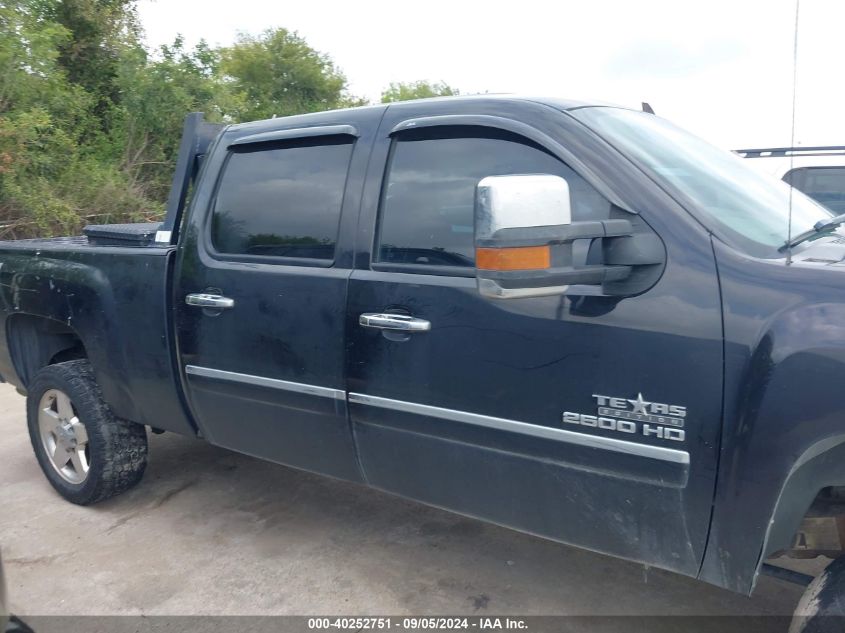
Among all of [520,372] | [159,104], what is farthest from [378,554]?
[159,104]

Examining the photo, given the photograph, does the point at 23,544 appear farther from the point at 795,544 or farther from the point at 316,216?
the point at 795,544

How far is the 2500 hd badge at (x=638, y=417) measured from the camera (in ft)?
6.79

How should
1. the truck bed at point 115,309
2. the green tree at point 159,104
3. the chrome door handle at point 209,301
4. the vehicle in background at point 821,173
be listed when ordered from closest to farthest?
the chrome door handle at point 209,301, the truck bed at point 115,309, the vehicle in background at point 821,173, the green tree at point 159,104

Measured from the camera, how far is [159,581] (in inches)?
128

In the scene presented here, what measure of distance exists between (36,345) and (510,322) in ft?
10.4

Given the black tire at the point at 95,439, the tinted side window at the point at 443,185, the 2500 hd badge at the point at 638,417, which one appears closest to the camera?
the 2500 hd badge at the point at 638,417

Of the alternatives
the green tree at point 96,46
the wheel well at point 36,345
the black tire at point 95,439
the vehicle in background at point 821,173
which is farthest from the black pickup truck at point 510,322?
A: the green tree at point 96,46

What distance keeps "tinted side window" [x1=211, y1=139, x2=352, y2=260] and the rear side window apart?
531cm

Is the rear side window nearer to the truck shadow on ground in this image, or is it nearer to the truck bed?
the truck shadow on ground

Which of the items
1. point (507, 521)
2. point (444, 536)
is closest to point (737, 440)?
point (507, 521)

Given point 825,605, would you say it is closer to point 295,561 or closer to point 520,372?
point 520,372

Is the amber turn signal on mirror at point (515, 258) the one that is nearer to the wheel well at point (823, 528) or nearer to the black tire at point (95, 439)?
the wheel well at point (823, 528)

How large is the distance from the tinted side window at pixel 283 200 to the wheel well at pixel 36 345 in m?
1.43

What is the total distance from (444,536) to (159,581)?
4.27 ft
